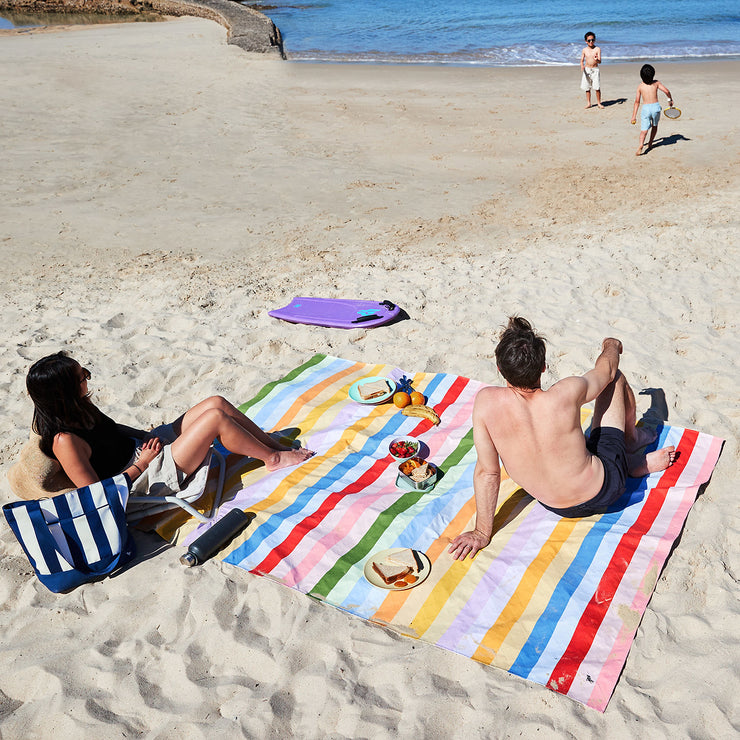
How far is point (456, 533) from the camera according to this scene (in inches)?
147

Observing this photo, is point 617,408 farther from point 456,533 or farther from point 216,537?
point 216,537

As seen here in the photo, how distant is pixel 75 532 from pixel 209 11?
90.4 ft

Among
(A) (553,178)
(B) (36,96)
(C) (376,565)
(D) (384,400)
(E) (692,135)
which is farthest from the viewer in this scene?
(B) (36,96)

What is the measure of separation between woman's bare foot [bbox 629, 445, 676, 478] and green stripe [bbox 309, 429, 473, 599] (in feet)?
3.31

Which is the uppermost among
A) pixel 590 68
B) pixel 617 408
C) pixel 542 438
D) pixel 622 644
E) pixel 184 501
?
pixel 590 68

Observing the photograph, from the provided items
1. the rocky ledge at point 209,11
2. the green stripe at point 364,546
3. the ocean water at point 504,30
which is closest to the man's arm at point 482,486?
the green stripe at point 364,546

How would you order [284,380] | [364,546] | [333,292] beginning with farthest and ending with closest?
1. [333,292]
2. [284,380]
3. [364,546]

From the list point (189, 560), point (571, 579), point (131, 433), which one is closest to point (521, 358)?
point (571, 579)

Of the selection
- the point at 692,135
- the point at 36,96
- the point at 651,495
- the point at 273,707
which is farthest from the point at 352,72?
the point at 273,707

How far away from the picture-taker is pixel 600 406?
12.6 feet

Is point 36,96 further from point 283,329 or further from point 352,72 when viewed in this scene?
point 283,329

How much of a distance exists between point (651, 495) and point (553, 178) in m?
6.67

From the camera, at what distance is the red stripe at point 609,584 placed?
Result: 2.91 meters

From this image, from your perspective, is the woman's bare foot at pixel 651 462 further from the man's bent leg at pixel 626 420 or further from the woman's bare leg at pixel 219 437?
the woman's bare leg at pixel 219 437
